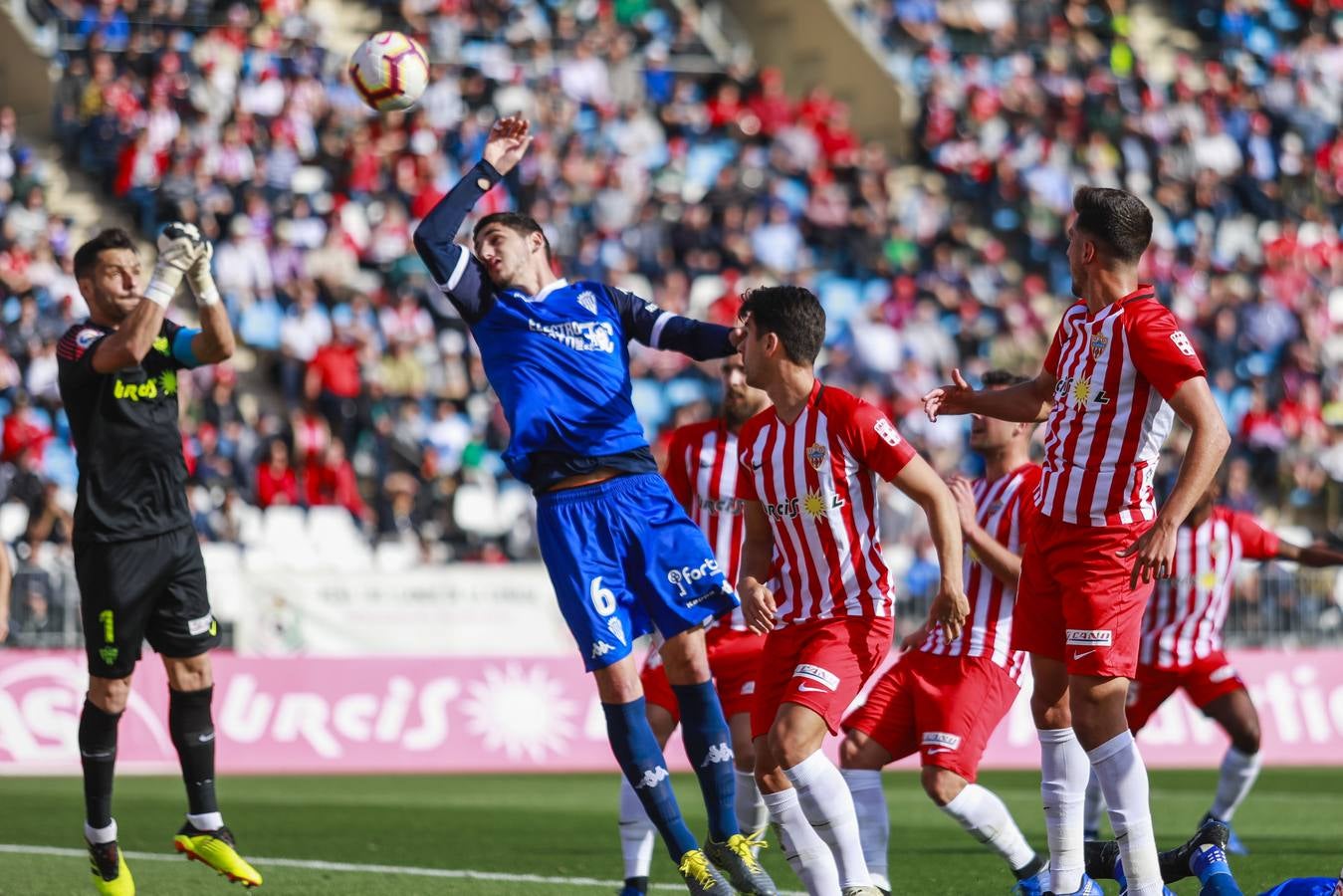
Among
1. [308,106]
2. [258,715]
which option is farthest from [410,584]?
[308,106]

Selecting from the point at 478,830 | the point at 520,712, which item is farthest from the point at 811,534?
the point at 520,712

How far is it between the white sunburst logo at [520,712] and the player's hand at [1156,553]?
11951 millimetres

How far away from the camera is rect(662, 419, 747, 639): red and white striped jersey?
946cm

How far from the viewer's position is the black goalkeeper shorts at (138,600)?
27.3 feet

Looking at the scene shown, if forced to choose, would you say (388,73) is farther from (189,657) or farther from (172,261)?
(189,657)

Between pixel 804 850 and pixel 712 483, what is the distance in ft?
9.91

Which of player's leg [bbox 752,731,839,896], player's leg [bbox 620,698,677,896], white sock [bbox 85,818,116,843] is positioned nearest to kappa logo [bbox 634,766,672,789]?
player's leg [bbox 752,731,839,896]

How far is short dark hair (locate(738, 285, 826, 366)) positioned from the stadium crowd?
31.5ft

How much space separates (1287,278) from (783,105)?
24.9ft

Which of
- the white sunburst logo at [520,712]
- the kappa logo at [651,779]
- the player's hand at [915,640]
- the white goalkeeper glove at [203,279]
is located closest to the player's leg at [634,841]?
the kappa logo at [651,779]

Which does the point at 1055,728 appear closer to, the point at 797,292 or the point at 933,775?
the point at 933,775

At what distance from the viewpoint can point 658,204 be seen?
2512 centimetres

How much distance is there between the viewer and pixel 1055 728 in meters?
7.27

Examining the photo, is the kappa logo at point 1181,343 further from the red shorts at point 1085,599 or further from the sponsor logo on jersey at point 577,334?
the sponsor logo on jersey at point 577,334
